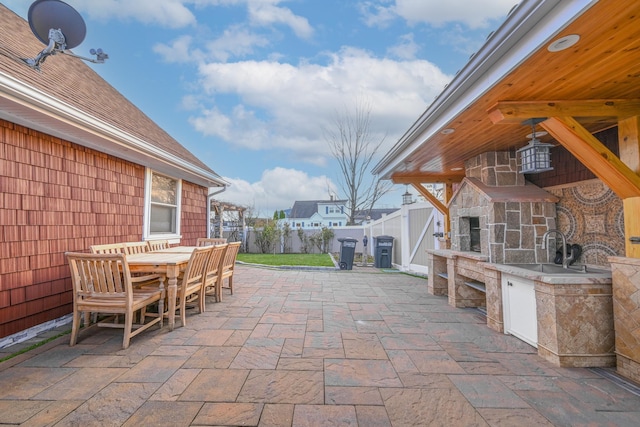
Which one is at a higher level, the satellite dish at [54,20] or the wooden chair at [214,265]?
the satellite dish at [54,20]

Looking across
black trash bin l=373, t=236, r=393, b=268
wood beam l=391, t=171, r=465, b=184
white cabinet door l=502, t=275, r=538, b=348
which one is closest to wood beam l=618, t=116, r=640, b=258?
white cabinet door l=502, t=275, r=538, b=348

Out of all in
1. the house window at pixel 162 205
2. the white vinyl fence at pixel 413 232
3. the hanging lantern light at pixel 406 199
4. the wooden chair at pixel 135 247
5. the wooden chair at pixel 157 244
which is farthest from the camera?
the hanging lantern light at pixel 406 199

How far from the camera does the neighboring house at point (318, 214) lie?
29.5 meters

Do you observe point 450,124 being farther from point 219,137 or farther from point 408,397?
point 219,137

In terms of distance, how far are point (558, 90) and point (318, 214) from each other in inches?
1113

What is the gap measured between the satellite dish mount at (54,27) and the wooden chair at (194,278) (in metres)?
2.34

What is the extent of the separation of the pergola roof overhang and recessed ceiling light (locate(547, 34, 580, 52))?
0.08 ft

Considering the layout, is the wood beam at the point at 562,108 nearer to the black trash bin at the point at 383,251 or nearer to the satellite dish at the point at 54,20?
the satellite dish at the point at 54,20

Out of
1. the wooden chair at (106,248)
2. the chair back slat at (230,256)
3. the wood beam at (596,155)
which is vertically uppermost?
the wood beam at (596,155)

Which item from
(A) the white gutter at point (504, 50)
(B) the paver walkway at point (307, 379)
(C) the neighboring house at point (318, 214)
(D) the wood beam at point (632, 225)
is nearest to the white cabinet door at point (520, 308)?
(B) the paver walkway at point (307, 379)

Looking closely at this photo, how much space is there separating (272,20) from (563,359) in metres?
8.11

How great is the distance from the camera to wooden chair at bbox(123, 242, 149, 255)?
4.56m

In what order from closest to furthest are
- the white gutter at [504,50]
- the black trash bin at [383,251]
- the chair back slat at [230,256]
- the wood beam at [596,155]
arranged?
the white gutter at [504,50]
the wood beam at [596,155]
the chair back slat at [230,256]
the black trash bin at [383,251]

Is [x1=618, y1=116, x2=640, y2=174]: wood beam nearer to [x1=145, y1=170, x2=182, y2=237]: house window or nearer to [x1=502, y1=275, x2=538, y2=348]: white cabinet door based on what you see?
Result: [x1=502, y1=275, x2=538, y2=348]: white cabinet door
